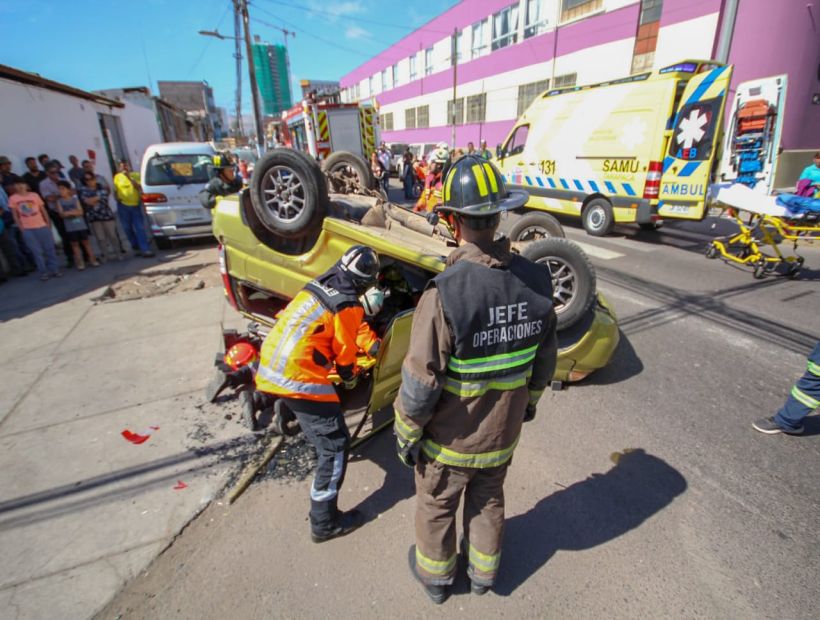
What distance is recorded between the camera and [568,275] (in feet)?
12.1

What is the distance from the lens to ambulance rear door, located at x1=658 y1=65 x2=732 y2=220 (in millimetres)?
6971

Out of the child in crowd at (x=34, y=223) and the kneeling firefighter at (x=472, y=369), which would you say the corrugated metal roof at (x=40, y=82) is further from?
the kneeling firefighter at (x=472, y=369)

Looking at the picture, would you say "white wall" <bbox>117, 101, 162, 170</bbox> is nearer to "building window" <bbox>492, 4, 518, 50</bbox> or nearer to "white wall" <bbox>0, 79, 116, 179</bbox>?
"white wall" <bbox>0, 79, 116, 179</bbox>

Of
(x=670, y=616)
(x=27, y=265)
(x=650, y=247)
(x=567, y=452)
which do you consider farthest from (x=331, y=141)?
(x=670, y=616)

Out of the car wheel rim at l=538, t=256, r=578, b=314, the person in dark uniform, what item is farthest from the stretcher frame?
the person in dark uniform

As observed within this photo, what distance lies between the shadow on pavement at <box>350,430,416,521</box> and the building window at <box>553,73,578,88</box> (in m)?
20.6

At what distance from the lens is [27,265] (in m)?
7.53

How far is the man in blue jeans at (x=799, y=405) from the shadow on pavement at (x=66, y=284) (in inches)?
324

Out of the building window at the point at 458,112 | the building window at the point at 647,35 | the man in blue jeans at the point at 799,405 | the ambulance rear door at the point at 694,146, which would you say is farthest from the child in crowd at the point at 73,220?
the building window at the point at 458,112

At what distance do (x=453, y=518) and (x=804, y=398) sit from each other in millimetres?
2610

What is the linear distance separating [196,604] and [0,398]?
3229mm

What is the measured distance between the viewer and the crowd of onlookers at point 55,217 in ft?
22.4

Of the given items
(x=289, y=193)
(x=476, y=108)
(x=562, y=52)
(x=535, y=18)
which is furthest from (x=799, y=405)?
(x=476, y=108)

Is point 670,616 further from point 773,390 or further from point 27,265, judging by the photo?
point 27,265
